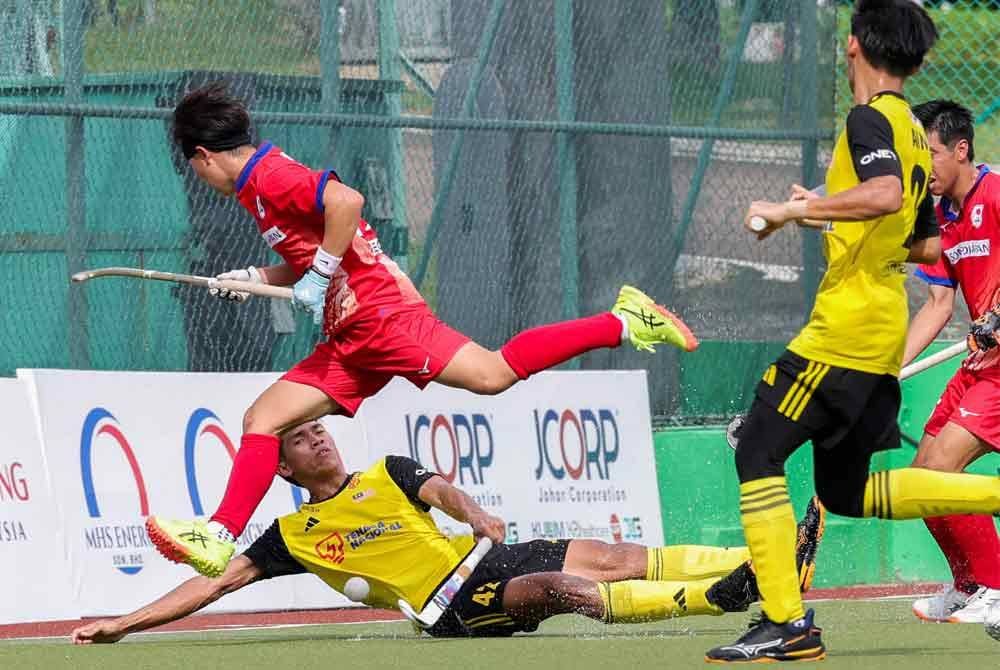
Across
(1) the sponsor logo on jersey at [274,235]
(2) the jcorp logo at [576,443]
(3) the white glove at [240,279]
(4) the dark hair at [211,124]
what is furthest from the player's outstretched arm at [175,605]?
(2) the jcorp logo at [576,443]

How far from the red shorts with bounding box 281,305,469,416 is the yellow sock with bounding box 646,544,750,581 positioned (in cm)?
113

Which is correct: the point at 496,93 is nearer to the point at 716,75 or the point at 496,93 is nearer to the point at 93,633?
the point at 716,75

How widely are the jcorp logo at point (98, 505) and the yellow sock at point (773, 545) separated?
14.5 ft

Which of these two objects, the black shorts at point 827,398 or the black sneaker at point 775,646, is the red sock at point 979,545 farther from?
the black sneaker at point 775,646

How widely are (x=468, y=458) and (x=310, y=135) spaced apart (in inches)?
78.8

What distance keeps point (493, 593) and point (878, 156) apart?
250cm

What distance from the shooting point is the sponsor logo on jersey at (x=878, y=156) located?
6.50 metres

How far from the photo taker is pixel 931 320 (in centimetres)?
934

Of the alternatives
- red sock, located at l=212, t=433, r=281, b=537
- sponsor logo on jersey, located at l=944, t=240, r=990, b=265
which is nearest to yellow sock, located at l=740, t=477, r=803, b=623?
red sock, located at l=212, t=433, r=281, b=537

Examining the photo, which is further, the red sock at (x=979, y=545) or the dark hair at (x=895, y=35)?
the red sock at (x=979, y=545)

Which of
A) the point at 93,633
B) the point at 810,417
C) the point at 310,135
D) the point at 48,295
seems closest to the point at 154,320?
the point at 48,295

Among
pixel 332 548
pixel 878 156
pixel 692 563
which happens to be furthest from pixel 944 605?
pixel 878 156

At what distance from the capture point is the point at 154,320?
11312mm

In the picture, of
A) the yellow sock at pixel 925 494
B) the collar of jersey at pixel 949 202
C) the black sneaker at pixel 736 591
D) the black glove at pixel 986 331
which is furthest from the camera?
the collar of jersey at pixel 949 202
